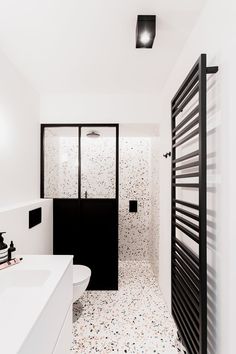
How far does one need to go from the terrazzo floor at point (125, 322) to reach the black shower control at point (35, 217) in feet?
3.13

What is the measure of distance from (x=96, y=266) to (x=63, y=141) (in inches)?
61.6

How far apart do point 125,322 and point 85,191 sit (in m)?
1.41

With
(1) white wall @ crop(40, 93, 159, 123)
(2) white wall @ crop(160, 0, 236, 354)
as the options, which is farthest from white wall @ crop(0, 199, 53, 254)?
(2) white wall @ crop(160, 0, 236, 354)

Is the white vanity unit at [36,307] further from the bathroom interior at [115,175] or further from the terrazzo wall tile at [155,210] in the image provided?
the terrazzo wall tile at [155,210]

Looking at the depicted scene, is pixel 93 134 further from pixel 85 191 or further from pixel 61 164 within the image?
pixel 85 191

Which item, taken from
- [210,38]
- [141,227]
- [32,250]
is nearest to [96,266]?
[32,250]

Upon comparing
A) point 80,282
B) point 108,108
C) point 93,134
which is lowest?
point 80,282

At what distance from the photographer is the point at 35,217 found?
2.15m

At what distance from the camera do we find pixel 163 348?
5.56 ft

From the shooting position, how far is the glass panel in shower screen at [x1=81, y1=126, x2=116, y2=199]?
8.73ft

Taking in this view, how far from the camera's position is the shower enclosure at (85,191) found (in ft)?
8.52

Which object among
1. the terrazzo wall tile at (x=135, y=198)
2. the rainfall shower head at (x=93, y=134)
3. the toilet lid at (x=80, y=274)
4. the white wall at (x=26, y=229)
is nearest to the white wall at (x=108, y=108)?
the rainfall shower head at (x=93, y=134)

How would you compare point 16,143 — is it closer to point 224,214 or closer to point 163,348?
point 224,214

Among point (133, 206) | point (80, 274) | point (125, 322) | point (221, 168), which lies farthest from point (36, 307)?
point (133, 206)
